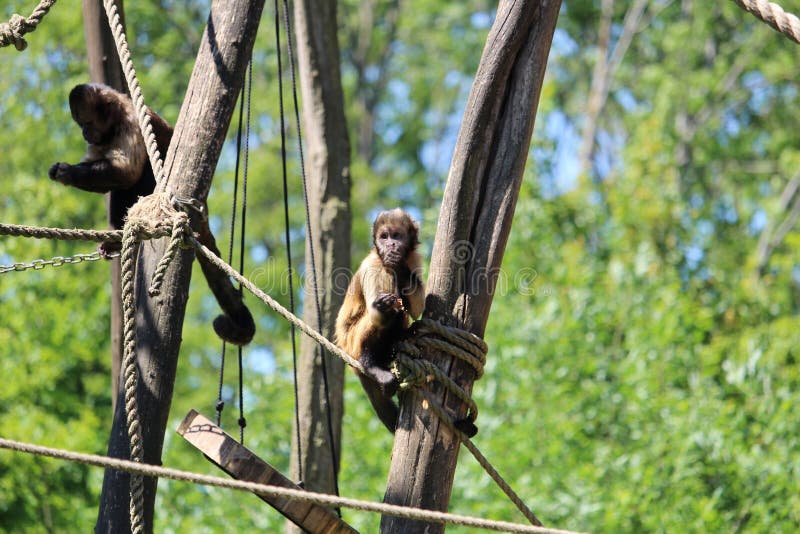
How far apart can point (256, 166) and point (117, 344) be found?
1533cm

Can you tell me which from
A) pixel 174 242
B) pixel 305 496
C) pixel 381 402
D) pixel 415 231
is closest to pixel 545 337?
pixel 415 231

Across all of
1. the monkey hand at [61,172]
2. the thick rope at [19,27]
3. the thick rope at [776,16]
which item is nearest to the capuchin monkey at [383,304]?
the monkey hand at [61,172]

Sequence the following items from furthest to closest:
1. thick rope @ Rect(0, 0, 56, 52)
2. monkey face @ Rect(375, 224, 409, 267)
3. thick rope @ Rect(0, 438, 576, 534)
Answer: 1. monkey face @ Rect(375, 224, 409, 267)
2. thick rope @ Rect(0, 0, 56, 52)
3. thick rope @ Rect(0, 438, 576, 534)

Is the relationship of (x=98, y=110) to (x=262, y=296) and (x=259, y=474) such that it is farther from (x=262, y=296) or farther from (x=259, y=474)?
(x=259, y=474)

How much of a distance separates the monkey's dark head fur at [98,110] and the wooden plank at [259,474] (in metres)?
2.97

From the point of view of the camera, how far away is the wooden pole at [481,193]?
4355 mm

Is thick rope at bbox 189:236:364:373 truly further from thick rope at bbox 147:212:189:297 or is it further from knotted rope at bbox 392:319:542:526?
knotted rope at bbox 392:319:542:526

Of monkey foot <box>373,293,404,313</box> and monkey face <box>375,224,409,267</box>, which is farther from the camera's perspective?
monkey face <box>375,224,409,267</box>

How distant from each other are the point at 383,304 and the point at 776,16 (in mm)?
2563

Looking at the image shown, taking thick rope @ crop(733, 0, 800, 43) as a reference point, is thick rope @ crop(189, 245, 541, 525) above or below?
below

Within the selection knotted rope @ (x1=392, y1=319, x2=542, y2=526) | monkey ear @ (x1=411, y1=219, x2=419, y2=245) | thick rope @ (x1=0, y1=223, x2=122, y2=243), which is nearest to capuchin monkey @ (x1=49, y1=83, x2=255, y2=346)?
monkey ear @ (x1=411, y1=219, x2=419, y2=245)

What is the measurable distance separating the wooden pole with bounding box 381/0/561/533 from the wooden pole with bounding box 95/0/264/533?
1.34m

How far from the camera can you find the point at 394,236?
6203 mm

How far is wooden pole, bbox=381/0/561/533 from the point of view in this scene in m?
4.36
